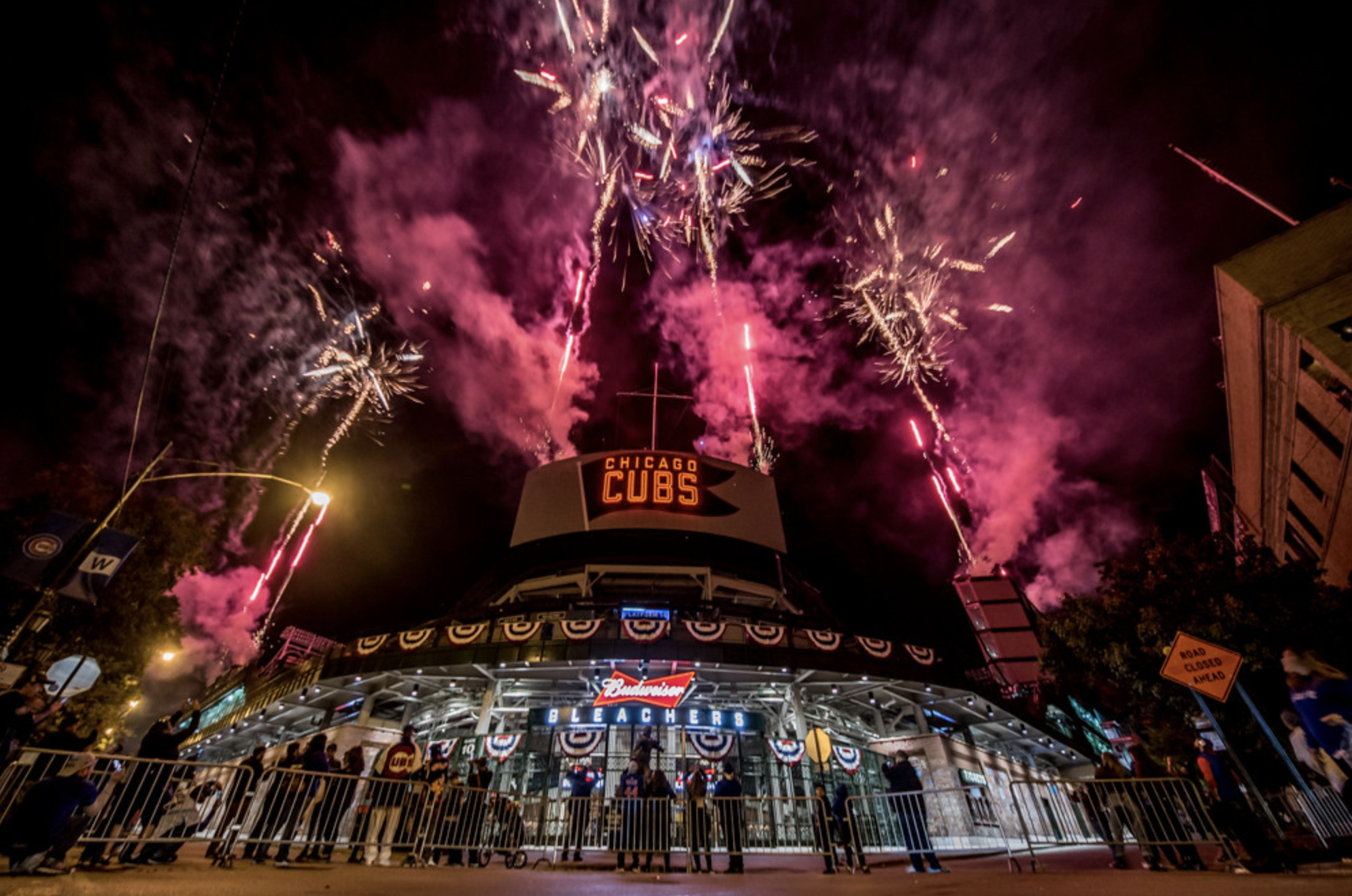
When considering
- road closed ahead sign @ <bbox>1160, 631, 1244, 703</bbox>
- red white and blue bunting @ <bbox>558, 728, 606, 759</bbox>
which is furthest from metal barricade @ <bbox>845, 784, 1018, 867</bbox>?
red white and blue bunting @ <bbox>558, 728, 606, 759</bbox>

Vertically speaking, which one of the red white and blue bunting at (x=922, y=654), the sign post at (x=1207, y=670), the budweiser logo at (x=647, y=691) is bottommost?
the sign post at (x=1207, y=670)

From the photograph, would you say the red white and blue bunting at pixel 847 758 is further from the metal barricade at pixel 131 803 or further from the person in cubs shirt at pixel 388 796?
the metal barricade at pixel 131 803

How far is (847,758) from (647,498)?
52.1 ft

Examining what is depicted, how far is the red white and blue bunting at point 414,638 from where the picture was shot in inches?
900

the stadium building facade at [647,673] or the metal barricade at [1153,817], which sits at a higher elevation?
the stadium building facade at [647,673]

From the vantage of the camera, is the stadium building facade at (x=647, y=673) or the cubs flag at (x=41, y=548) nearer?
the cubs flag at (x=41, y=548)

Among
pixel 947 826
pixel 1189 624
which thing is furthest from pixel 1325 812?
pixel 947 826

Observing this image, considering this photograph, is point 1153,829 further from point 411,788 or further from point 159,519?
point 159,519

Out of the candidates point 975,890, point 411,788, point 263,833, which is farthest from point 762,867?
point 263,833

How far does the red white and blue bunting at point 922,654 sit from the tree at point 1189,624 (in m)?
5.38

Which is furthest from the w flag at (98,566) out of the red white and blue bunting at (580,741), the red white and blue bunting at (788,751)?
the red white and blue bunting at (788,751)

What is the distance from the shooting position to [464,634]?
74.0 ft

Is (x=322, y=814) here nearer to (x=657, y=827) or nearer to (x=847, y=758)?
(x=657, y=827)

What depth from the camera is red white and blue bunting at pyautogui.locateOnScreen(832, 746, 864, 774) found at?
64.9 ft
